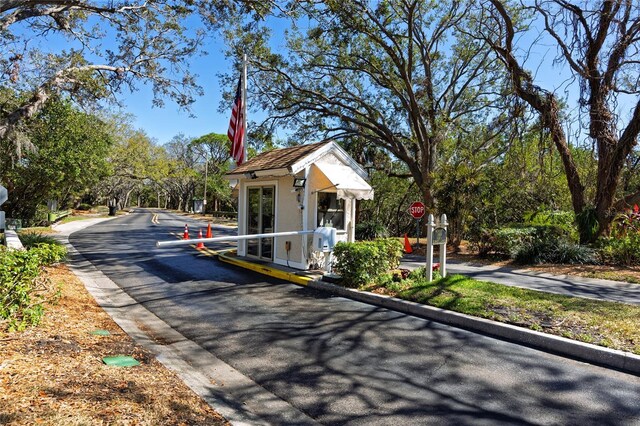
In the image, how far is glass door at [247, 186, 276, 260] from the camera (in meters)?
11.9

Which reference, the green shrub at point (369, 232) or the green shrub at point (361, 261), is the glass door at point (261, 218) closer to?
the green shrub at point (361, 261)

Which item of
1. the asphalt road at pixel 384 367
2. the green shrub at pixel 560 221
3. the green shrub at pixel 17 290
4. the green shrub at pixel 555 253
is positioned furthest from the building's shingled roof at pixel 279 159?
the green shrub at pixel 560 221

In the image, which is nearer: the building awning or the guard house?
the building awning

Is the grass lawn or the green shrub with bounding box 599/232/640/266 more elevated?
the green shrub with bounding box 599/232/640/266

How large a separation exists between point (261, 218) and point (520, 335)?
8157 mm

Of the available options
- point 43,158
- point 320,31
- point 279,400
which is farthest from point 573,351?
point 43,158

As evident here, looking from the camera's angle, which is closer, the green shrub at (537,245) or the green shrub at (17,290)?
the green shrub at (17,290)

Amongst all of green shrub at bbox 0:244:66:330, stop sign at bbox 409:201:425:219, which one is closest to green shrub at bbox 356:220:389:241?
stop sign at bbox 409:201:425:219

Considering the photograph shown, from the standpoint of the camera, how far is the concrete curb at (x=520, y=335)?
15.5ft

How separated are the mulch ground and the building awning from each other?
240 inches

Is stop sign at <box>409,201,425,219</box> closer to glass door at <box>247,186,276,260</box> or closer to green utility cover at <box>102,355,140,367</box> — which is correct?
glass door at <box>247,186,276,260</box>

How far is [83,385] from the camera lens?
359cm

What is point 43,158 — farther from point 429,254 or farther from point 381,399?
point 381,399

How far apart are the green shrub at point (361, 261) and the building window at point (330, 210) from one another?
6.92 ft
